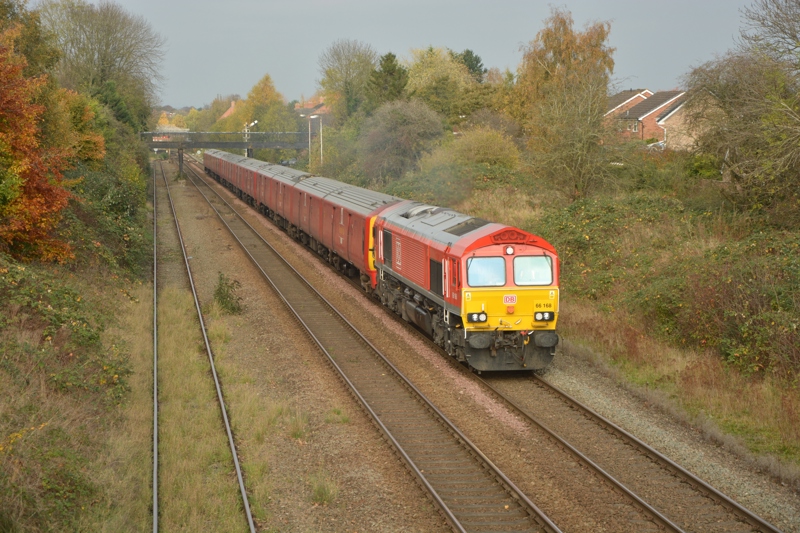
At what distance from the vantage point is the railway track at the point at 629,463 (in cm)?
870

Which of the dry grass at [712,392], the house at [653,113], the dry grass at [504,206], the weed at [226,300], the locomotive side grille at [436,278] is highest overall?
the house at [653,113]

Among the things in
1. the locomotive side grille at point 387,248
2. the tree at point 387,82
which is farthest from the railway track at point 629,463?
the tree at point 387,82

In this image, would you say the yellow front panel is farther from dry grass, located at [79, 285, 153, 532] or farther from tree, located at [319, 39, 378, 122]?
tree, located at [319, 39, 378, 122]

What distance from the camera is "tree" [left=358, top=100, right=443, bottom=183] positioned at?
45.2 metres

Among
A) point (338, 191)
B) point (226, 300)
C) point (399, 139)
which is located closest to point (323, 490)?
point (226, 300)

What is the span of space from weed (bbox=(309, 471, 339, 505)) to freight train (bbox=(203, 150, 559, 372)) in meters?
4.79

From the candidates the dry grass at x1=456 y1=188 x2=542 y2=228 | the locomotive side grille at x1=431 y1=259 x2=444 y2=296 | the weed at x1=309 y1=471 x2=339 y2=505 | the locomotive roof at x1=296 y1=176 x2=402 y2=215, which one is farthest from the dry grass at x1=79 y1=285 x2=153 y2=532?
the dry grass at x1=456 y1=188 x2=542 y2=228

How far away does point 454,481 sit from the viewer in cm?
986

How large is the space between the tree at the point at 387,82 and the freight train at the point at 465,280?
127ft

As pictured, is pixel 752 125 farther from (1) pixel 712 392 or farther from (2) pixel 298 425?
(2) pixel 298 425

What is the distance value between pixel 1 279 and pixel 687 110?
18938mm

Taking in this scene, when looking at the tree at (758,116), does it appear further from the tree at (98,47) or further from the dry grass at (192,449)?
the tree at (98,47)

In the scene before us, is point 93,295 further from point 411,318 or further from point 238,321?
point 411,318

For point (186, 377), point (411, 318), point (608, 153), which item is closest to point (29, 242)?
point (186, 377)
